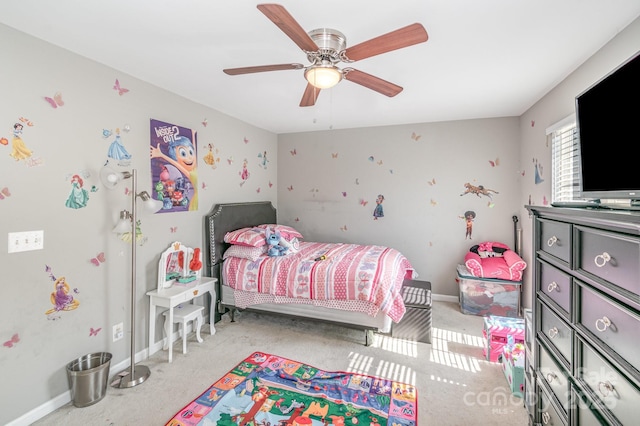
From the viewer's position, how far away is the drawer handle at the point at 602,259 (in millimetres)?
1065

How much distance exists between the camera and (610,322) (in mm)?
1052

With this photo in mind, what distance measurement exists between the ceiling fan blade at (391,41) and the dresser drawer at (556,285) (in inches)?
51.3

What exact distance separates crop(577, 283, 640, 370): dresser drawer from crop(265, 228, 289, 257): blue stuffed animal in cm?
270

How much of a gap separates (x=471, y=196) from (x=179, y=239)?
3.75 meters

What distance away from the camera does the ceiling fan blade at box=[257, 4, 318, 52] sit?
125cm

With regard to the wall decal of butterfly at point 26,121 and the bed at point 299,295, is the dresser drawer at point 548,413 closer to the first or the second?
the bed at point 299,295

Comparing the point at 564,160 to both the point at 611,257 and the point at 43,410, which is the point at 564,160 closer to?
the point at 611,257

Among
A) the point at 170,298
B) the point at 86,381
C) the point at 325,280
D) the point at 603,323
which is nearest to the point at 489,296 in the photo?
the point at 325,280

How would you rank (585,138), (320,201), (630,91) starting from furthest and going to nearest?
1. (320,201)
2. (585,138)
3. (630,91)

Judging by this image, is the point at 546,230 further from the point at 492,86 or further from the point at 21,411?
the point at 21,411

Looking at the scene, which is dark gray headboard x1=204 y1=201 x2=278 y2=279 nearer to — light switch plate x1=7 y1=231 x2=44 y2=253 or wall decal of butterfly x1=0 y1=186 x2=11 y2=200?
light switch plate x1=7 y1=231 x2=44 y2=253

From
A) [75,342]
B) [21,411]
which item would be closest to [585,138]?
[75,342]

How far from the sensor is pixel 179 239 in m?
3.07

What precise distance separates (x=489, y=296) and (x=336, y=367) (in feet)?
7.34
